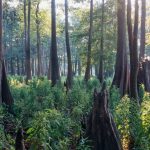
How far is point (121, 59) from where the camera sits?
61.0ft

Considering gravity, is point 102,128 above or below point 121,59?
below

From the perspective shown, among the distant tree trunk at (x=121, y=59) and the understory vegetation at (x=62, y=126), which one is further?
the distant tree trunk at (x=121, y=59)

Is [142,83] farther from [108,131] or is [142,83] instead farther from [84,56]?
[84,56]

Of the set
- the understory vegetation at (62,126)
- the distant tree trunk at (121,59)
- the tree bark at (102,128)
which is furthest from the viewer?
the distant tree trunk at (121,59)

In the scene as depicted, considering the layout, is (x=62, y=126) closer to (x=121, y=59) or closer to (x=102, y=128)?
(x=102, y=128)

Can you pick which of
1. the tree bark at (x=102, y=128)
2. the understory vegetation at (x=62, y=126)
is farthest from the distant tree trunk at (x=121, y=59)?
the tree bark at (x=102, y=128)

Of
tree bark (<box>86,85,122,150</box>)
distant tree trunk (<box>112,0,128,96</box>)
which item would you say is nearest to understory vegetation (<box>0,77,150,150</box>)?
tree bark (<box>86,85,122,150</box>)

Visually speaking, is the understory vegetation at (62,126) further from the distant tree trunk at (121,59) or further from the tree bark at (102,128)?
the distant tree trunk at (121,59)

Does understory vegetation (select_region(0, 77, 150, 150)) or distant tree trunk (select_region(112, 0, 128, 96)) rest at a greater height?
distant tree trunk (select_region(112, 0, 128, 96))

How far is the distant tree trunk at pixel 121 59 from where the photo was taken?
17045mm

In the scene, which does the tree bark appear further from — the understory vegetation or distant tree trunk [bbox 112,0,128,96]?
distant tree trunk [bbox 112,0,128,96]

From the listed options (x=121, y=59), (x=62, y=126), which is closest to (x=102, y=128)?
(x=62, y=126)

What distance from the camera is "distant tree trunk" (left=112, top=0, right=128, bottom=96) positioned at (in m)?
17.0

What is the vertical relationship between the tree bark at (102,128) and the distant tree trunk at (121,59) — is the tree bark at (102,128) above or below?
below
